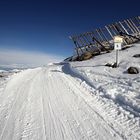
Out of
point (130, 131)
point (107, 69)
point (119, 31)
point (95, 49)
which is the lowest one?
point (130, 131)

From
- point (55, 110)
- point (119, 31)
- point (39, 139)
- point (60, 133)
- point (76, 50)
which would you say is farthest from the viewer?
point (76, 50)

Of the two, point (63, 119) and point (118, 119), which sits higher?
point (63, 119)

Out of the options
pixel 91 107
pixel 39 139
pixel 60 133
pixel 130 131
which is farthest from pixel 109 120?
pixel 39 139

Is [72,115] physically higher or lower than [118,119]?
higher

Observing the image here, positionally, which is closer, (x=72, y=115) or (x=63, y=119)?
(x=63, y=119)

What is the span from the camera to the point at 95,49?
82.2 feet

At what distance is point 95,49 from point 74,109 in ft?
66.7

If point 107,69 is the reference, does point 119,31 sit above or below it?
above

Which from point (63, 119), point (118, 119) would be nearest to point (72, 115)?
point (63, 119)

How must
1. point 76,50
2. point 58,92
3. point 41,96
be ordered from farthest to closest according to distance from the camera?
point 76,50
point 58,92
point 41,96

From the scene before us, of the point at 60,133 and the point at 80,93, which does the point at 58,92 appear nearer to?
the point at 80,93

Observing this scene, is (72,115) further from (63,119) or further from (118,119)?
(118,119)

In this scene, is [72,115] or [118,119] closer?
[118,119]

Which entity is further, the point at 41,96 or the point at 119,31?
the point at 119,31
